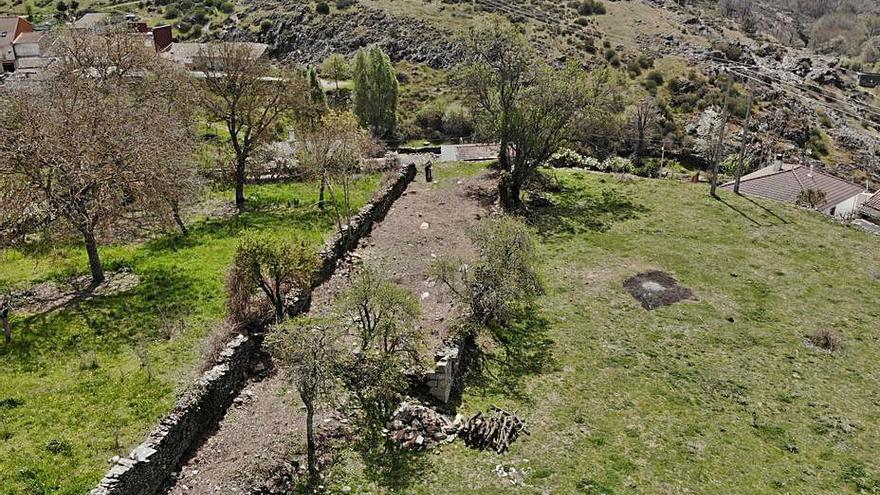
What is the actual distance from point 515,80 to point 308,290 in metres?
18.8

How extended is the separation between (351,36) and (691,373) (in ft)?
217

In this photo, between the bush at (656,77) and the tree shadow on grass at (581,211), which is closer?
the tree shadow on grass at (581,211)

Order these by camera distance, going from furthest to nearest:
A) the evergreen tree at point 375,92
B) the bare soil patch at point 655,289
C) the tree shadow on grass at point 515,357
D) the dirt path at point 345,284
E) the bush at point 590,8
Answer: the bush at point 590,8
the evergreen tree at point 375,92
the bare soil patch at point 655,289
the tree shadow on grass at point 515,357
the dirt path at point 345,284

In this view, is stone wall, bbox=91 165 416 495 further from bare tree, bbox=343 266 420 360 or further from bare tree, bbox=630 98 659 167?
bare tree, bbox=630 98 659 167

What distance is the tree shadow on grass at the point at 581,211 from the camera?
32656mm

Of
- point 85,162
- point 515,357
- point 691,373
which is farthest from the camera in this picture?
point 515,357

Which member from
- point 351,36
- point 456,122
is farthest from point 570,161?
point 351,36

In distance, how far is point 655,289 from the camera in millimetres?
26422

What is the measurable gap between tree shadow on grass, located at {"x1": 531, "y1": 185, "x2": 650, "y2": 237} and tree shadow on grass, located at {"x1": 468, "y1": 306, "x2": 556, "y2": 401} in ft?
30.3

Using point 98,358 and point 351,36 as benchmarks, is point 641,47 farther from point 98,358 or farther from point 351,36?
point 98,358

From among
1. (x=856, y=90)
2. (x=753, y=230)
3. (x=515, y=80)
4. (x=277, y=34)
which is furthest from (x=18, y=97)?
(x=856, y=90)

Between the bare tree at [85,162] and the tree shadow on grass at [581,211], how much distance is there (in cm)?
1773

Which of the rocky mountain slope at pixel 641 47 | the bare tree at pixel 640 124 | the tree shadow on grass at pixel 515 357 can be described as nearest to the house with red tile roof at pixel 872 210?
the bare tree at pixel 640 124

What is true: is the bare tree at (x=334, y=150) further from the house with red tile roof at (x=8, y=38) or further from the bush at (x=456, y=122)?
the house with red tile roof at (x=8, y=38)
